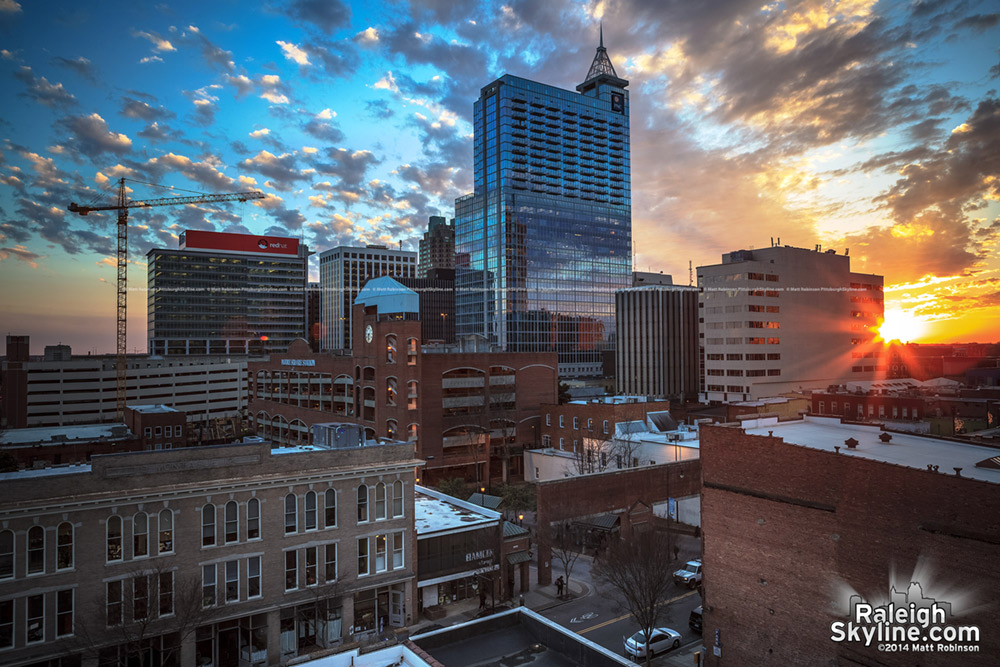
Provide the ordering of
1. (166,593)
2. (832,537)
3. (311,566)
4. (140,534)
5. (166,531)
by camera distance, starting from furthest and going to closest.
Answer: (311,566) → (166,531) → (166,593) → (140,534) → (832,537)

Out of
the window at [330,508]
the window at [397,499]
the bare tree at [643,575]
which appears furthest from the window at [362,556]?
the bare tree at [643,575]

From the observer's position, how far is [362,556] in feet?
106

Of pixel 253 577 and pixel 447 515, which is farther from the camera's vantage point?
pixel 447 515

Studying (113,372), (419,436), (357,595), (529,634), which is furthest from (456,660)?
(113,372)

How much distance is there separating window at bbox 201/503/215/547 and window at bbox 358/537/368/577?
7.69m

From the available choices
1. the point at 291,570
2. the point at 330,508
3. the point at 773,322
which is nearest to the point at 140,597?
the point at 291,570

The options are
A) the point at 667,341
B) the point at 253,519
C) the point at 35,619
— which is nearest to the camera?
the point at 35,619

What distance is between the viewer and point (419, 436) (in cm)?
6862

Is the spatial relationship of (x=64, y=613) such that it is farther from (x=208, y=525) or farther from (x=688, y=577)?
(x=688, y=577)

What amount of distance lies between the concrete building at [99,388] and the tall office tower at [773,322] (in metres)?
119

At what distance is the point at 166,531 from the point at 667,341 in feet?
365

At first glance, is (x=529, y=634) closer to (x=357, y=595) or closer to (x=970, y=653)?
(x=970, y=653)

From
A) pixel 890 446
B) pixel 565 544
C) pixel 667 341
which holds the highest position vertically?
pixel 667 341

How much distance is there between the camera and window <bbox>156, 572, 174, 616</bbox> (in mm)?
26703
